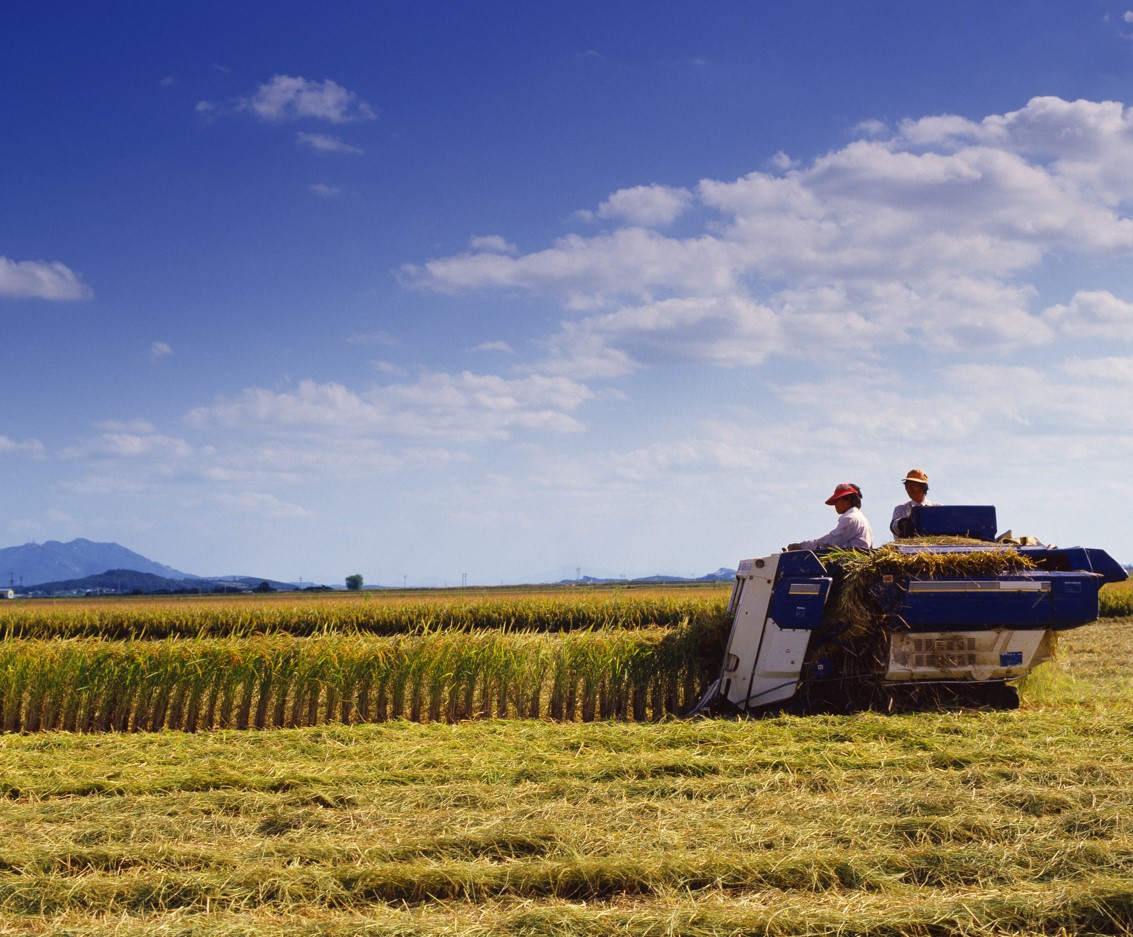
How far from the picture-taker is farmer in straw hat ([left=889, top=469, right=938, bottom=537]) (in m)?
9.57

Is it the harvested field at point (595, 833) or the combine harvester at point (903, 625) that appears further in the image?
the combine harvester at point (903, 625)

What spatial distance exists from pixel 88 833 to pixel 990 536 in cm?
789

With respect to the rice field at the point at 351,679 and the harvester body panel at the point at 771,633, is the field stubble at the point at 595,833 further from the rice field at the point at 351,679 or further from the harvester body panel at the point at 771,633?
the rice field at the point at 351,679

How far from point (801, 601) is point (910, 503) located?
79.5 inches

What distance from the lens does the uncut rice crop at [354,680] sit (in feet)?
30.8

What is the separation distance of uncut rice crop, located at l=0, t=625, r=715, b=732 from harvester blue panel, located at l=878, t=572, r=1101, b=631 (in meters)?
2.09

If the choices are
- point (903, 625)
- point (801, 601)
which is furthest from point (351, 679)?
point (903, 625)

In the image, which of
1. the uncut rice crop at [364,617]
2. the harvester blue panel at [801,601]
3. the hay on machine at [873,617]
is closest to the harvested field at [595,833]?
the hay on machine at [873,617]

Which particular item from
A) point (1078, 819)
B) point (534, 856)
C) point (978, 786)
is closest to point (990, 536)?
point (978, 786)

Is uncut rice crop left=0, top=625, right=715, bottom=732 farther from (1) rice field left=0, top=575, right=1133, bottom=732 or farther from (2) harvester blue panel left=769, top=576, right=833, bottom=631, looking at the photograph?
(2) harvester blue panel left=769, top=576, right=833, bottom=631

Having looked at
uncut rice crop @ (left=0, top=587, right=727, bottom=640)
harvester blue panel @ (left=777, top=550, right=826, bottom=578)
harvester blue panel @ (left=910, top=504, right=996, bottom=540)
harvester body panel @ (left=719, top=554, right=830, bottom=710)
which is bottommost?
uncut rice crop @ (left=0, top=587, right=727, bottom=640)

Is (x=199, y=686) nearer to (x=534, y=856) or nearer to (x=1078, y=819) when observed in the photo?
(x=534, y=856)

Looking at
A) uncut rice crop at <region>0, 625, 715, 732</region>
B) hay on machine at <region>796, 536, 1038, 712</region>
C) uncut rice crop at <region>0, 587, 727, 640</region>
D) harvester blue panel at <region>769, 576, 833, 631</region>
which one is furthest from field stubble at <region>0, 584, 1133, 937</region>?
uncut rice crop at <region>0, 587, 727, 640</region>

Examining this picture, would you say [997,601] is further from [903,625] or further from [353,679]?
[353,679]
